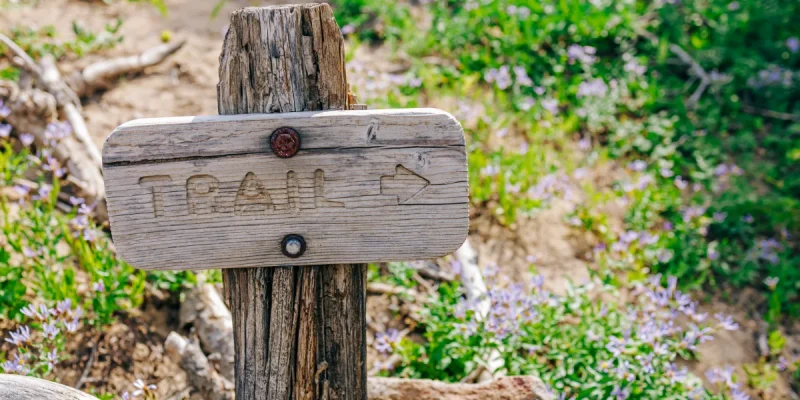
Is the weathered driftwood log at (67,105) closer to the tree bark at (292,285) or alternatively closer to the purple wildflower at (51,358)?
the purple wildflower at (51,358)

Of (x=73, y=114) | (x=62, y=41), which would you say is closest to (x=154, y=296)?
(x=73, y=114)

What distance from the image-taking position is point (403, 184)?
1.74 m

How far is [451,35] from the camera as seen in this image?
500 centimetres

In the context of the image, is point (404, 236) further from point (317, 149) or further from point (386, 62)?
point (386, 62)

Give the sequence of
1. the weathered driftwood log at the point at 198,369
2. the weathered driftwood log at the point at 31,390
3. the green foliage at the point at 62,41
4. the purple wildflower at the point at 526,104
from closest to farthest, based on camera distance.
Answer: the weathered driftwood log at the point at 31,390, the weathered driftwood log at the point at 198,369, the green foliage at the point at 62,41, the purple wildflower at the point at 526,104

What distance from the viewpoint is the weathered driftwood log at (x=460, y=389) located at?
2350mm

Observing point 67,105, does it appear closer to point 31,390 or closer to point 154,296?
point 154,296

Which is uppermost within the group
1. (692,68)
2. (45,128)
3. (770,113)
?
(692,68)

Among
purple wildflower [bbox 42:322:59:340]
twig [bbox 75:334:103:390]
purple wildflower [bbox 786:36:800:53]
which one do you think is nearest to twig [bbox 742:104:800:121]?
purple wildflower [bbox 786:36:800:53]

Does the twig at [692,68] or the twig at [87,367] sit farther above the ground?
the twig at [692,68]

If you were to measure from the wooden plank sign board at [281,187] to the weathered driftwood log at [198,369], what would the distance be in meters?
0.96

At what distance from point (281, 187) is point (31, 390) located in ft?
3.03

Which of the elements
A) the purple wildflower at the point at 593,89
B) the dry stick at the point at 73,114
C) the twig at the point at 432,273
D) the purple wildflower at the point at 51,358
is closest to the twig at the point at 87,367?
the purple wildflower at the point at 51,358

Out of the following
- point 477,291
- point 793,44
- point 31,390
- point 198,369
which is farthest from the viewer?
point 793,44
